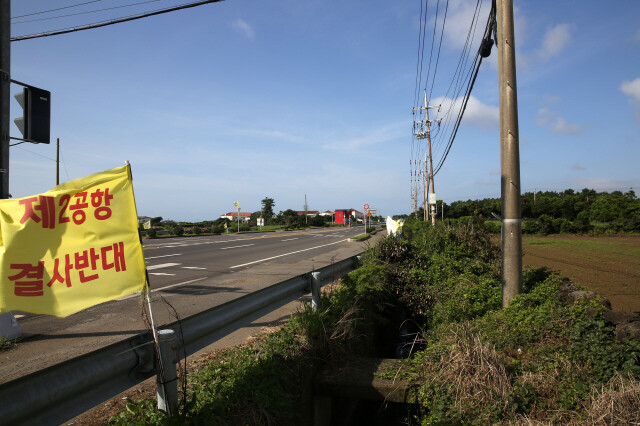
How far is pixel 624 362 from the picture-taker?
2990mm

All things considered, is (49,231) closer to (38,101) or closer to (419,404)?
(419,404)

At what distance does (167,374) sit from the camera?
236 centimetres

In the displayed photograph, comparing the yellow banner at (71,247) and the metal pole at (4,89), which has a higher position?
the metal pole at (4,89)

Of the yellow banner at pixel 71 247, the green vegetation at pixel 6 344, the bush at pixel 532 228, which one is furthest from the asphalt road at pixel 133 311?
the bush at pixel 532 228

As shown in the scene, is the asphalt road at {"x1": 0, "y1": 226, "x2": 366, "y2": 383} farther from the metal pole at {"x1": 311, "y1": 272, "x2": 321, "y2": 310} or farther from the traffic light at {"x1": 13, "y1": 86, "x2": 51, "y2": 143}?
Answer: the traffic light at {"x1": 13, "y1": 86, "x2": 51, "y2": 143}

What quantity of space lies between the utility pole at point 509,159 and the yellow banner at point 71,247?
15.1ft

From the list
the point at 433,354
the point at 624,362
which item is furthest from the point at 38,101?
the point at 624,362

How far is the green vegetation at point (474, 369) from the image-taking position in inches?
108

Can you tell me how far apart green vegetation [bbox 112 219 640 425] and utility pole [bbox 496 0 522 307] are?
0.39 m

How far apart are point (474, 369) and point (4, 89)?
23.9 ft

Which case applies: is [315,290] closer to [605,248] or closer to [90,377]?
[90,377]

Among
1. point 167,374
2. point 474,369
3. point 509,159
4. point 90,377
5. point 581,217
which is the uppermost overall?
point 509,159

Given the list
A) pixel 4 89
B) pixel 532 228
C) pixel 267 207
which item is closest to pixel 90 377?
pixel 4 89

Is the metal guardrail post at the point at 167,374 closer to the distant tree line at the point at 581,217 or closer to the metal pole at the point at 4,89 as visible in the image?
the metal pole at the point at 4,89
